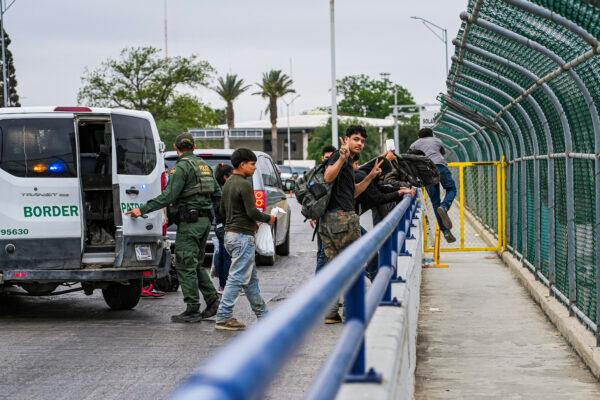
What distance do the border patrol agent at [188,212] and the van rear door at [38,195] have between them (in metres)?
0.70

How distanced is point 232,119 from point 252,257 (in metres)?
88.7

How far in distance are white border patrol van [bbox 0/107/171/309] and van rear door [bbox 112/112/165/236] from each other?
0.01 m

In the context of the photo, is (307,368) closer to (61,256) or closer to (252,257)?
(252,257)

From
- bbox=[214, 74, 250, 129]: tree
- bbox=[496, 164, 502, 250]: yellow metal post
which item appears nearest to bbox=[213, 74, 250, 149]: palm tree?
bbox=[214, 74, 250, 129]: tree

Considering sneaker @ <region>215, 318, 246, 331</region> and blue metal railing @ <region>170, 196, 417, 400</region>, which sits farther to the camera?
sneaker @ <region>215, 318, 246, 331</region>

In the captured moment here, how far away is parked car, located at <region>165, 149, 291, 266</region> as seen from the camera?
16.9 metres

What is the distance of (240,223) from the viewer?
34.1ft

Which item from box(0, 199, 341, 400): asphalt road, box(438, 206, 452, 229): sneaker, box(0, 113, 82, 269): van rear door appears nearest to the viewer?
box(0, 199, 341, 400): asphalt road

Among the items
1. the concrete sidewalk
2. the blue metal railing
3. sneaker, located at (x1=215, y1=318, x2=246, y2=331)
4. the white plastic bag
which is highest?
the blue metal railing

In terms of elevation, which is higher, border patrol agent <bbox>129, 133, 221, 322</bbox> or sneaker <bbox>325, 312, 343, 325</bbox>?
border patrol agent <bbox>129, 133, 221, 322</bbox>

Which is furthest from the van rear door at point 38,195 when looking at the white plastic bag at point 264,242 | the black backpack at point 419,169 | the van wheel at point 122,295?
the black backpack at point 419,169

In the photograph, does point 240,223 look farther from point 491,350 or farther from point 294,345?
point 294,345

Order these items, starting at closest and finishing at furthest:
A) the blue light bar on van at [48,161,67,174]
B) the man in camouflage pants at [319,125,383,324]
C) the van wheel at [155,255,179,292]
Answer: the man in camouflage pants at [319,125,383,324] < the blue light bar on van at [48,161,67,174] < the van wheel at [155,255,179,292]

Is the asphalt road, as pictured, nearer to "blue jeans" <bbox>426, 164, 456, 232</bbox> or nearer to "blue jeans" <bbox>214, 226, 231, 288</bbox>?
"blue jeans" <bbox>214, 226, 231, 288</bbox>
